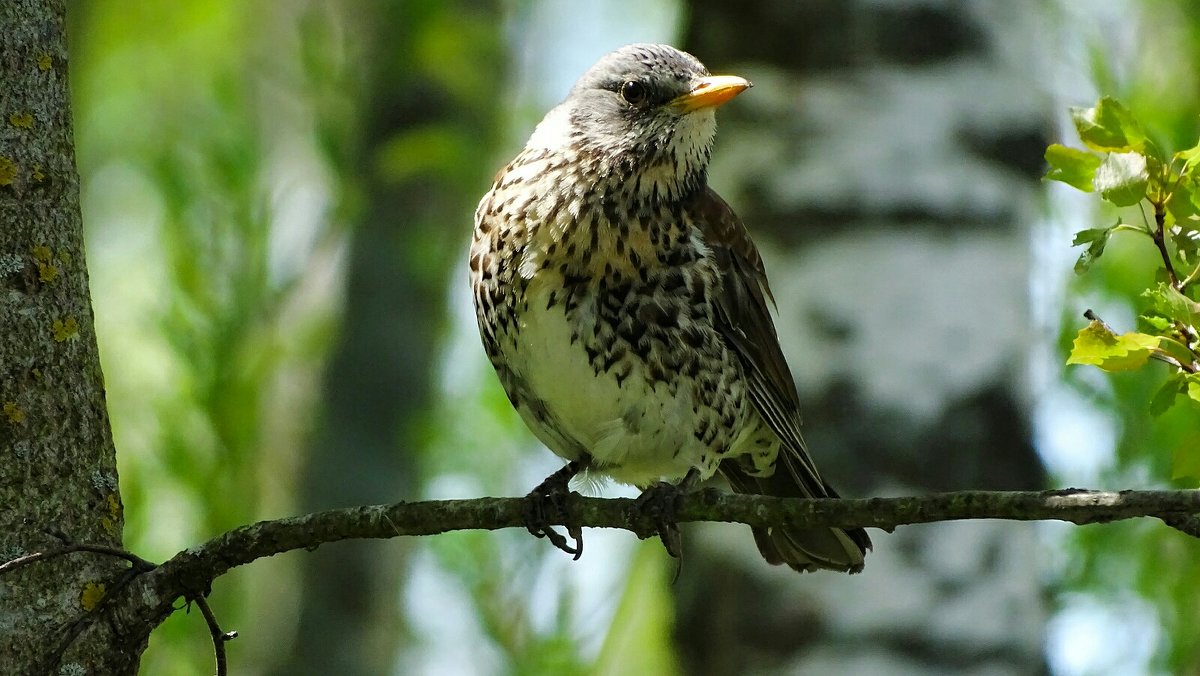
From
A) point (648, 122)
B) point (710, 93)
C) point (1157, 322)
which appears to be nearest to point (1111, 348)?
point (1157, 322)

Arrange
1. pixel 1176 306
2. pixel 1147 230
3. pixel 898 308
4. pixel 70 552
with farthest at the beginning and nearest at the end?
pixel 898 308, pixel 70 552, pixel 1147 230, pixel 1176 306

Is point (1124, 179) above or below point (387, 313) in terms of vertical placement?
below

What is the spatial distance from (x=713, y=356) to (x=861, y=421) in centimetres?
91

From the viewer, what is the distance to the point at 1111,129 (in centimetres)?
191

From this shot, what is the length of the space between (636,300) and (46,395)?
167 centimetres

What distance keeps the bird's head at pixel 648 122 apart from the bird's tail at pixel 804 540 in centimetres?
90

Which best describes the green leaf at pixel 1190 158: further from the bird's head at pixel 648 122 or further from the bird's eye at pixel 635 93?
the bird's eye at pixel 635 93

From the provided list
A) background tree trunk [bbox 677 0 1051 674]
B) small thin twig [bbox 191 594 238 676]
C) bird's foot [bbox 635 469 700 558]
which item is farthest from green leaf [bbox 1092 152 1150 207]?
background tree trunk [bbox 677 0 1051 674]

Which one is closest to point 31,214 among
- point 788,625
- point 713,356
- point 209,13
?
point 713,356

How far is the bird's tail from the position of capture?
382 centimetres

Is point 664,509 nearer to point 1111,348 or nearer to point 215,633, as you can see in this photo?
point 215,633

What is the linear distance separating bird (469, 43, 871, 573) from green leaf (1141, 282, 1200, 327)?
1.66 m

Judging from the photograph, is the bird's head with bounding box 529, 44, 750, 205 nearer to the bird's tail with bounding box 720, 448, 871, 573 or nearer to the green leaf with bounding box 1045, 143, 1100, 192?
the bird's tail with bounding box 720, 448, 871, 573

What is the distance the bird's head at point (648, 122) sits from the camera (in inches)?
148
